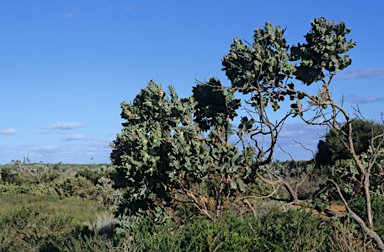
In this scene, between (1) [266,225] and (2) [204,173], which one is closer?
(1) [266,225]

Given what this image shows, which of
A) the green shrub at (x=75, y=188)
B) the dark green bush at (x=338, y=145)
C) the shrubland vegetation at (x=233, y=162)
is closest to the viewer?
the shrubland vegetation at (x=233, y=162)

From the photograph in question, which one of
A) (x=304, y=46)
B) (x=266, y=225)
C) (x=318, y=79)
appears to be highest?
(x=304, y=46)

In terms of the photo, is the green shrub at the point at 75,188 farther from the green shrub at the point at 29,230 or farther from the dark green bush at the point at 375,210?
the dark green bush at the point at 375,210

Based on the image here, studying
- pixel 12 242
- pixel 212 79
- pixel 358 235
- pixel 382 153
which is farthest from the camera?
pixel 382 153

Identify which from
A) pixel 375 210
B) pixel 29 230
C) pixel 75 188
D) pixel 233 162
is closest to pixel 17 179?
pixel 75 188

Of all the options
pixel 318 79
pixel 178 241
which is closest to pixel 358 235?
pixel 318 79

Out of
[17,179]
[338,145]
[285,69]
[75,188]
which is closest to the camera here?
[285,69]

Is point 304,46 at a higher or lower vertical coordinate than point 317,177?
higher

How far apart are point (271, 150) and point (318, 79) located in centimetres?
162

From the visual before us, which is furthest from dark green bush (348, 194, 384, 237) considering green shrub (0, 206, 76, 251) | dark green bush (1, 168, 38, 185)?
dark green bush (1, 168, 38, 185)

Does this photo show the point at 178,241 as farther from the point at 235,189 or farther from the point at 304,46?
the point at 304,46

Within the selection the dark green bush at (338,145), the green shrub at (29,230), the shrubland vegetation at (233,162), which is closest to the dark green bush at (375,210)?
the shrubland vegetation at (233,162)

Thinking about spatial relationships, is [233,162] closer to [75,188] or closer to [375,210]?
[375,210]

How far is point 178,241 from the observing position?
4.67 m
